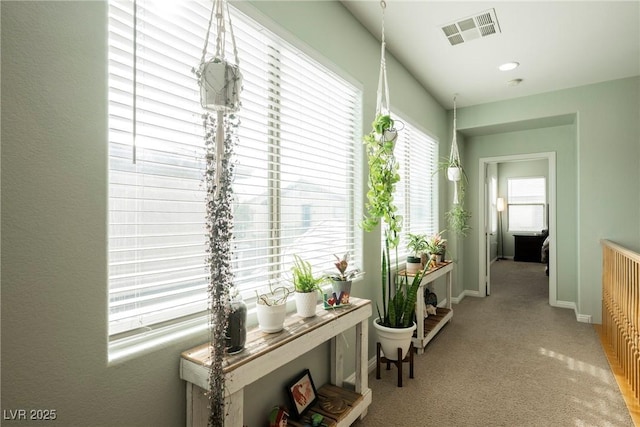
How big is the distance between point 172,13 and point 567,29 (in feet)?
10.2

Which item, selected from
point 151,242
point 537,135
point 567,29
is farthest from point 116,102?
point 537,135

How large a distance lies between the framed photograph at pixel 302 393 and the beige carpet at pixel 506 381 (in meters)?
0.40

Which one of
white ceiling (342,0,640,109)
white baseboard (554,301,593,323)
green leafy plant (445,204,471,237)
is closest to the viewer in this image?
white ceiling (342,0,640,109)

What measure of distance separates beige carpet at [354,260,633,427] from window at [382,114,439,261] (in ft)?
3.70

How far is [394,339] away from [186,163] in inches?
79.0

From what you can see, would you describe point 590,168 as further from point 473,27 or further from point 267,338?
point 267,338

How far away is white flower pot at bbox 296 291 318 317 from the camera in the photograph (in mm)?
1811

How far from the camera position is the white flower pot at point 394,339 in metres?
2.53

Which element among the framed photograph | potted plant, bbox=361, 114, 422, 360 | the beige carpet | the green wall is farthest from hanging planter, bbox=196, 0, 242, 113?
the green wall

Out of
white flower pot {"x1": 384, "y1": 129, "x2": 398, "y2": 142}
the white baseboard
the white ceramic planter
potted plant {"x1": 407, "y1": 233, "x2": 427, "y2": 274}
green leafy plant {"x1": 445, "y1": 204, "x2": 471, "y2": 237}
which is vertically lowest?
the white baseboard

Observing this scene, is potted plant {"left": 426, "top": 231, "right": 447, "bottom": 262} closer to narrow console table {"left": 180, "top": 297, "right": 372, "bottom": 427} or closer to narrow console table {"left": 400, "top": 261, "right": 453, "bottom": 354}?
narrow console table {"left": 400, "top": 261, "right": 453, "bottom": 354}

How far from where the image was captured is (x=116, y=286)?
1242 mm

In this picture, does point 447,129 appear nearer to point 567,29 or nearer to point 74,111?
point 567,29

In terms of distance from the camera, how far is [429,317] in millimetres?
3697
